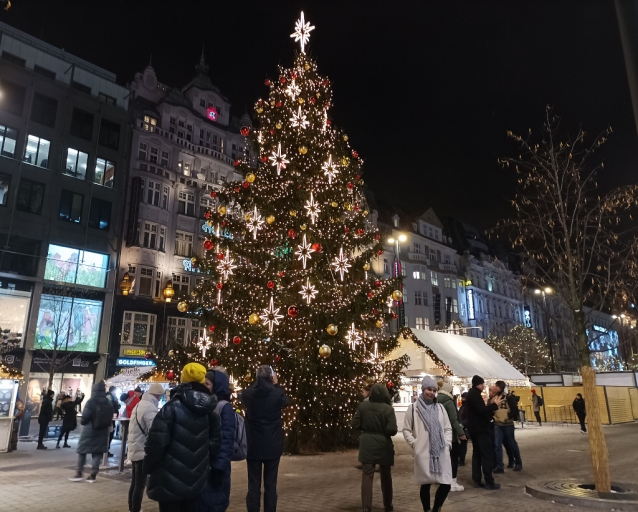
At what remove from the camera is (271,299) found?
547 inches

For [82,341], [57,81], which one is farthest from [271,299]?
[57,81]

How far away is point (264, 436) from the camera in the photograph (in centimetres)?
653

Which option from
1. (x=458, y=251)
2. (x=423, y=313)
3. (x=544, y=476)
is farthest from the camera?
(x=458, y=251)

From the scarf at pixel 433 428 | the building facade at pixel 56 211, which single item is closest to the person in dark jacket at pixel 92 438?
the scarf at pixel 433 428

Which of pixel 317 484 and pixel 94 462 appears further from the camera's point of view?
pixel 94 462

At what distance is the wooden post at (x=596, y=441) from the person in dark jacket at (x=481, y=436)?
1.51m

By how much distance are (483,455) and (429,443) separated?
3.12m

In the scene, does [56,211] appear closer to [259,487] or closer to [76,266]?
[76,266]

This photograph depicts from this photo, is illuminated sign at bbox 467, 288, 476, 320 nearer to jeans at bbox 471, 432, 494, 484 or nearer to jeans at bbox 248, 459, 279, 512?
jeans at bbox 471, 432, 494, 484

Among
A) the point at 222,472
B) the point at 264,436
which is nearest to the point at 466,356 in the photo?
the point at 264,436

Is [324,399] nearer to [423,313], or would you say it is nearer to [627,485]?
[627,485]

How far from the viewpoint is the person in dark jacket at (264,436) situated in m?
6.31

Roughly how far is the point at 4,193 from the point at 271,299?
28.2 metres

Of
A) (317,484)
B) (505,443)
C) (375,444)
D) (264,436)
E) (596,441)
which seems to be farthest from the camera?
(505,443)
